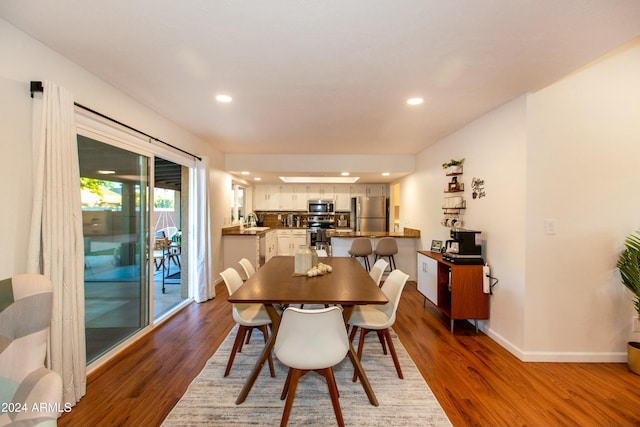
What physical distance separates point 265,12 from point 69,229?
6.21ft

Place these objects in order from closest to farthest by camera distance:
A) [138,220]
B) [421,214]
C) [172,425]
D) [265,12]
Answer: [265,12]
[172,425]
[138,220]
[421,214]

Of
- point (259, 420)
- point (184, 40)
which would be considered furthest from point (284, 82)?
point (259, 420)

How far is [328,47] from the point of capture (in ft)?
5.83

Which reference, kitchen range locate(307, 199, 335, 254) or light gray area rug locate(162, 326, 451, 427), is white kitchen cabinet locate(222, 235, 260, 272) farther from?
light gray area rug locate(162, 326, 451, 427)

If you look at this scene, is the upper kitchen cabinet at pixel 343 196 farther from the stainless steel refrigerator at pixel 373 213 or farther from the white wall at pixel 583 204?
the white wall at pixel 583 204

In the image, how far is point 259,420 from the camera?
173 cm

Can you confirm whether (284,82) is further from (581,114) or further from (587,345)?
(587,345)

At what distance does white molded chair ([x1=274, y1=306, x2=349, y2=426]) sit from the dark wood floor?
90 cm

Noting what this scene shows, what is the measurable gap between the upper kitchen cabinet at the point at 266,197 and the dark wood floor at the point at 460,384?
186 inches

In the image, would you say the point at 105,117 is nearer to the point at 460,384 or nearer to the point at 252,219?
the point at 460,384

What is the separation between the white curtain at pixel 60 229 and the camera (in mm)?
1711

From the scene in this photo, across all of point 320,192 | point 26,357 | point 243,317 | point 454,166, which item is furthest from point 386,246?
point 26,357

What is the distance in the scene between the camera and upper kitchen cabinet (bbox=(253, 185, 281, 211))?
7508 mm

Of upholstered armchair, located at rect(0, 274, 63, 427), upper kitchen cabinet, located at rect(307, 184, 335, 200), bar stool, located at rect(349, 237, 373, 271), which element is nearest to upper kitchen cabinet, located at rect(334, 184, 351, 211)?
upper kitchen cabinet, located at rect(307, 184, 335, 200)
